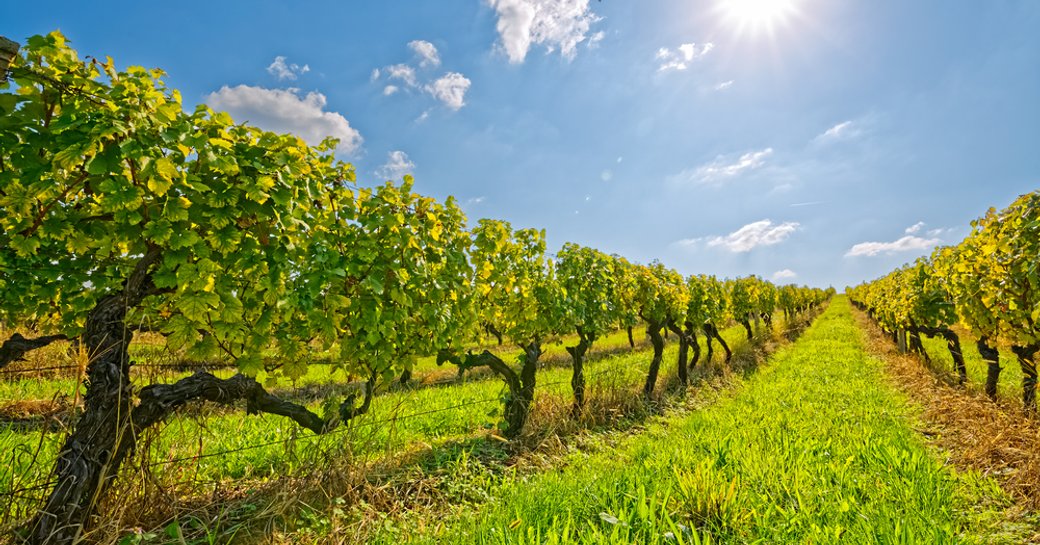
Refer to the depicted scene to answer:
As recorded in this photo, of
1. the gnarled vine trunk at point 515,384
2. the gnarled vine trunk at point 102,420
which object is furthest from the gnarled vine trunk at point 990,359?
the gnarled vine trunk at point 102,420

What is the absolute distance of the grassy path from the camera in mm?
3490

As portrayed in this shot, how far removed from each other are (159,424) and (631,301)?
9.45m

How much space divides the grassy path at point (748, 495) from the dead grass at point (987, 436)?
0.29 metres

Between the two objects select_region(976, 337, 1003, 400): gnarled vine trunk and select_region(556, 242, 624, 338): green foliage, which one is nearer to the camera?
select_region(976, 337, 1003, 400): gnarled vine trunk

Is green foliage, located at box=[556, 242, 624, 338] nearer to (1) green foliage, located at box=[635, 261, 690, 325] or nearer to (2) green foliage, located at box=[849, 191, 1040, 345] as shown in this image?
(1) green foliage, located at box=[635, 261, 690, 325]

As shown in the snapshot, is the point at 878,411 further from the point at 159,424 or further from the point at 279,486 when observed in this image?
the point at 159,424

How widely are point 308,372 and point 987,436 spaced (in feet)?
29.3

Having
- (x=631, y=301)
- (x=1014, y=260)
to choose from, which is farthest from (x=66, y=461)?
(x=1014, y=260)

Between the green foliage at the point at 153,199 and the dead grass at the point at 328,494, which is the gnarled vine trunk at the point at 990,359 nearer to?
the dead grass at the point at 328,494

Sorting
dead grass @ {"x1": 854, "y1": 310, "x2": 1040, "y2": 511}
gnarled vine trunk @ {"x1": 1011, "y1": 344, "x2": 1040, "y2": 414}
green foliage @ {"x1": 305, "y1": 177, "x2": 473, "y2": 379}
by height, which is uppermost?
green foliage @ {"x1": 305, "y1": 177, "x2": 473, "y2": 379}

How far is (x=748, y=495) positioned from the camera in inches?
164

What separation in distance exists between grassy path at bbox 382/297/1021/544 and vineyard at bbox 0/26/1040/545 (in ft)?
0.12

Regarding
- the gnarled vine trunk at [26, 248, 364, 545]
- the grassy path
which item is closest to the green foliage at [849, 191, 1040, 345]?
the grassy path

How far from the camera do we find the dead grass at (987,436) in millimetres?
4801
